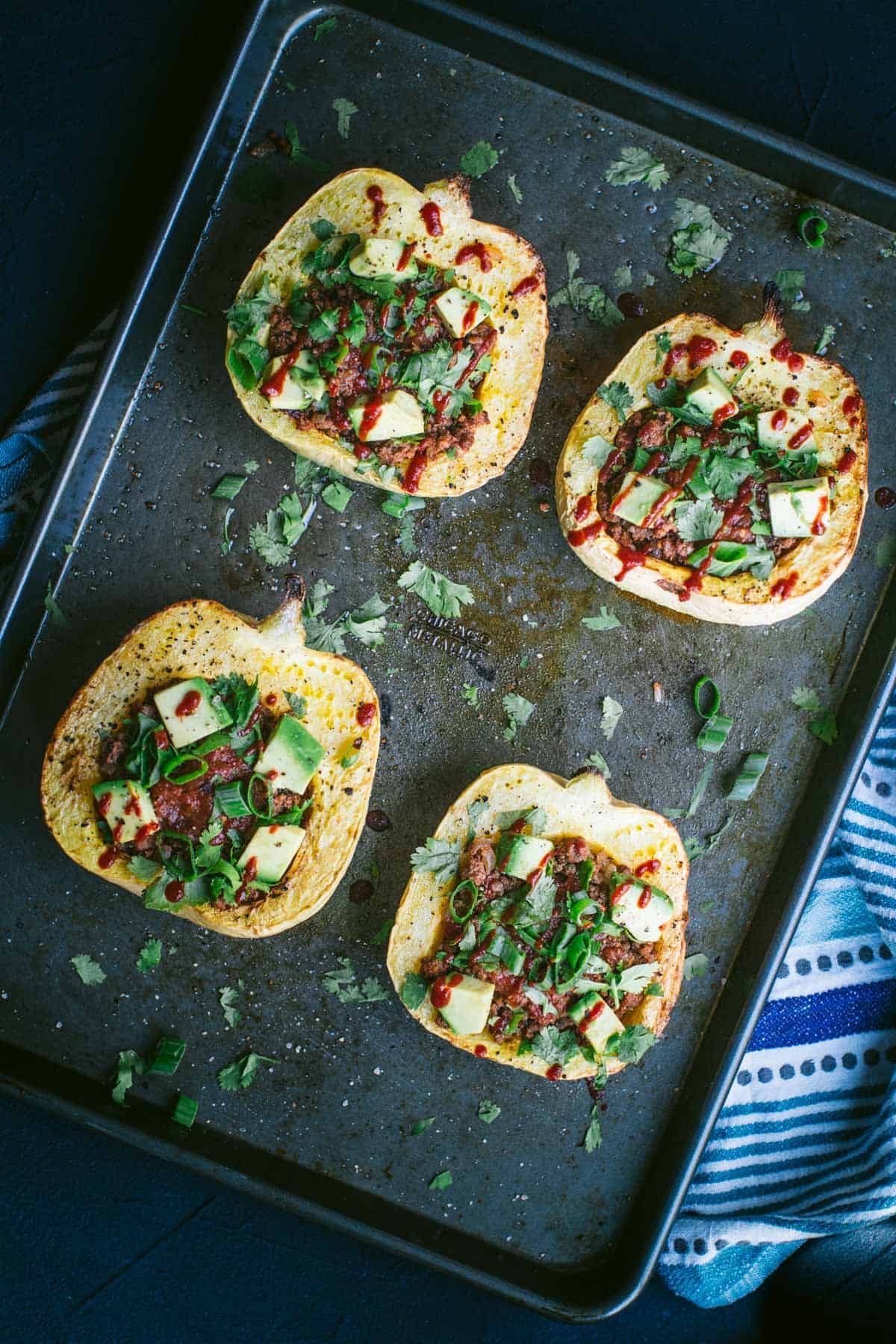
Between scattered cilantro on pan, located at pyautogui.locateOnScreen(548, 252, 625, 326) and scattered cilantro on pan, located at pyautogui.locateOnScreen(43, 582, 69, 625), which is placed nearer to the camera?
scattered cilantro on pan, located at pyautogui.locateOnScreen(43, 582, 69, 625)

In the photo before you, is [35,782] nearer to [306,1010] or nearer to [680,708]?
[306,1010]

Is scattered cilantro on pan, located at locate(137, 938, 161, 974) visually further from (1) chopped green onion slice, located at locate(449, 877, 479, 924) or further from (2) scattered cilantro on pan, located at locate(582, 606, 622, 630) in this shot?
(2) scattered cilantro on pan, located at locate(582, 606, 622, 630)

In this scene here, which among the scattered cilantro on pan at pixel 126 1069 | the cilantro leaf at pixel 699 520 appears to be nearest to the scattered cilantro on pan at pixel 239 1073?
the scattered cilantro on pan at pixel 126 1069

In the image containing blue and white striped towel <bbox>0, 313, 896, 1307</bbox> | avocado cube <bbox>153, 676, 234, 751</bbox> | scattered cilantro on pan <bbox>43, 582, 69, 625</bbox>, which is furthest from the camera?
blue and white striped towel <bbox>0, 313, 896, 1307</bbox>

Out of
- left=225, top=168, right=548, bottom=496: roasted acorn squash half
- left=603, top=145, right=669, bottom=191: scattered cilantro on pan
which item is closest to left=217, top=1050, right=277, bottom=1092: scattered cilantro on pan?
left=225, top=168, right=548, bottom=496: roasted acorn squash half

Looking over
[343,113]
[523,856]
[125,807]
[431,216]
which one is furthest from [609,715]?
[343,113]

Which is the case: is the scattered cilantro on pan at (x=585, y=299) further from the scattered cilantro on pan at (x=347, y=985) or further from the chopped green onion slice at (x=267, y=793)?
the scattered cilantro on pan at (x=347, y=985)
